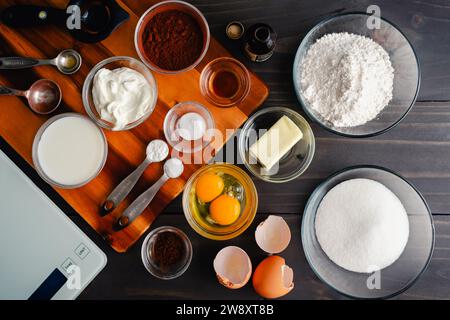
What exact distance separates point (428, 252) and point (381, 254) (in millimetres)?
133

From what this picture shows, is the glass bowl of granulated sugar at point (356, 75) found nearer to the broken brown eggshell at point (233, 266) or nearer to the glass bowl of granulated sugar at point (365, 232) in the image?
the glass bowl of granulated sugar at point (365, 232)

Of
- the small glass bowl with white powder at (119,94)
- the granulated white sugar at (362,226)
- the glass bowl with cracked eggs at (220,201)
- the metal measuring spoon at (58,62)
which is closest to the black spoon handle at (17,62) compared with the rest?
the metal measuring spoon at (58,62)

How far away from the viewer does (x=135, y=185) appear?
1.06 m

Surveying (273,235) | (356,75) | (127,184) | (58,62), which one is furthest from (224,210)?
(58,62)

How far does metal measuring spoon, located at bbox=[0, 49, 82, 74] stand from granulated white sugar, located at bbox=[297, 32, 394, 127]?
1.98ft

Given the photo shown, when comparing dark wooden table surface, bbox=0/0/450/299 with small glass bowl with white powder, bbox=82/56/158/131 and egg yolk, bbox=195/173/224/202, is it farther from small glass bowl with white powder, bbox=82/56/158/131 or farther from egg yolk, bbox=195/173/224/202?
small glass bowl with white powder, bbox=82/56/158/131

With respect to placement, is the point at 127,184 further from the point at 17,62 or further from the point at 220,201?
the point at 17,62

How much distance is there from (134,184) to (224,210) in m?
0.25

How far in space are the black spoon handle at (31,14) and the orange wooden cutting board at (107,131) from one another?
36 mm

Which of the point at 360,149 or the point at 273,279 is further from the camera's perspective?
the point at 360,149

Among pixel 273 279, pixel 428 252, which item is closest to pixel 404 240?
pixel 428 252

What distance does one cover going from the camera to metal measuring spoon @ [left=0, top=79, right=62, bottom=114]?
105cm

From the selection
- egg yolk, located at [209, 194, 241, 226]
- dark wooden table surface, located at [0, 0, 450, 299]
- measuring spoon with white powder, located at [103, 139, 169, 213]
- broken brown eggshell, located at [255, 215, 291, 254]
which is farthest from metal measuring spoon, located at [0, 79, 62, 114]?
broken brown eggshell, located at [255, 215, 291, 254]
